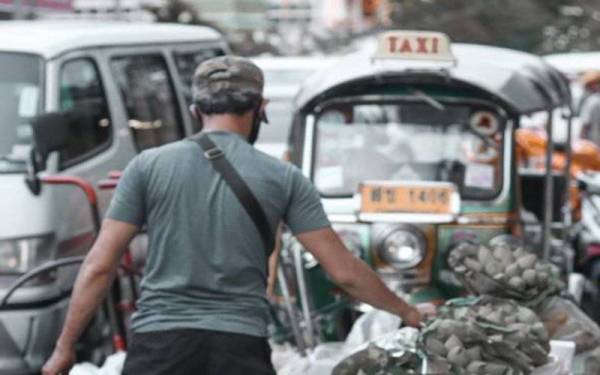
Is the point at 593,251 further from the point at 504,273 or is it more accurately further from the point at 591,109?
the point at 591,109

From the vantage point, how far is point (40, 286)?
24.1 ft

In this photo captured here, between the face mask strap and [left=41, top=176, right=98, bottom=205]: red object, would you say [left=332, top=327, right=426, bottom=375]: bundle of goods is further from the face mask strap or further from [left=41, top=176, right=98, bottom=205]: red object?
[left=41, top=176, right=98, bottom=205]: red object

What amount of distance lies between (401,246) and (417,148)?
69 cm

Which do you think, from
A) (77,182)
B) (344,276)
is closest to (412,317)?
(344,276)

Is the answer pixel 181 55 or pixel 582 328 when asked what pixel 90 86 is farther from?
pixel 582 328

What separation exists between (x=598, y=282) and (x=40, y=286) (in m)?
3.82

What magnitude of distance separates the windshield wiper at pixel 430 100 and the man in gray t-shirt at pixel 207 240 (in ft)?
11.3

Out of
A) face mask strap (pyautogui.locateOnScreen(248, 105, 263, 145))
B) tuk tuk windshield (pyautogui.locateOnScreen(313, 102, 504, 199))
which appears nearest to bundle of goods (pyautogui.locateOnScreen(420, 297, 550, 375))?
face mask strap (pyautogui.locateOnScreen(248, 105, 263, 145))

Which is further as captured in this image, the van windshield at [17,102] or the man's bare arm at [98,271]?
the van windshield at [17,102]

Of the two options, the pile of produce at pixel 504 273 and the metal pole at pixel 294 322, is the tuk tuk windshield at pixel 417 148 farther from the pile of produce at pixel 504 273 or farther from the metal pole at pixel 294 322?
the pile of produce at pixel 504 273

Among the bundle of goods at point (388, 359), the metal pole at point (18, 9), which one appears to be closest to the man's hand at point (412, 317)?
the bundle of goods at point (388, 359)

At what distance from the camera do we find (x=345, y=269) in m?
4.44

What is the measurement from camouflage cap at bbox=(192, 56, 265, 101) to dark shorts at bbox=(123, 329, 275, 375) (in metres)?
0.74

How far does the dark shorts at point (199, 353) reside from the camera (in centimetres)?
421
